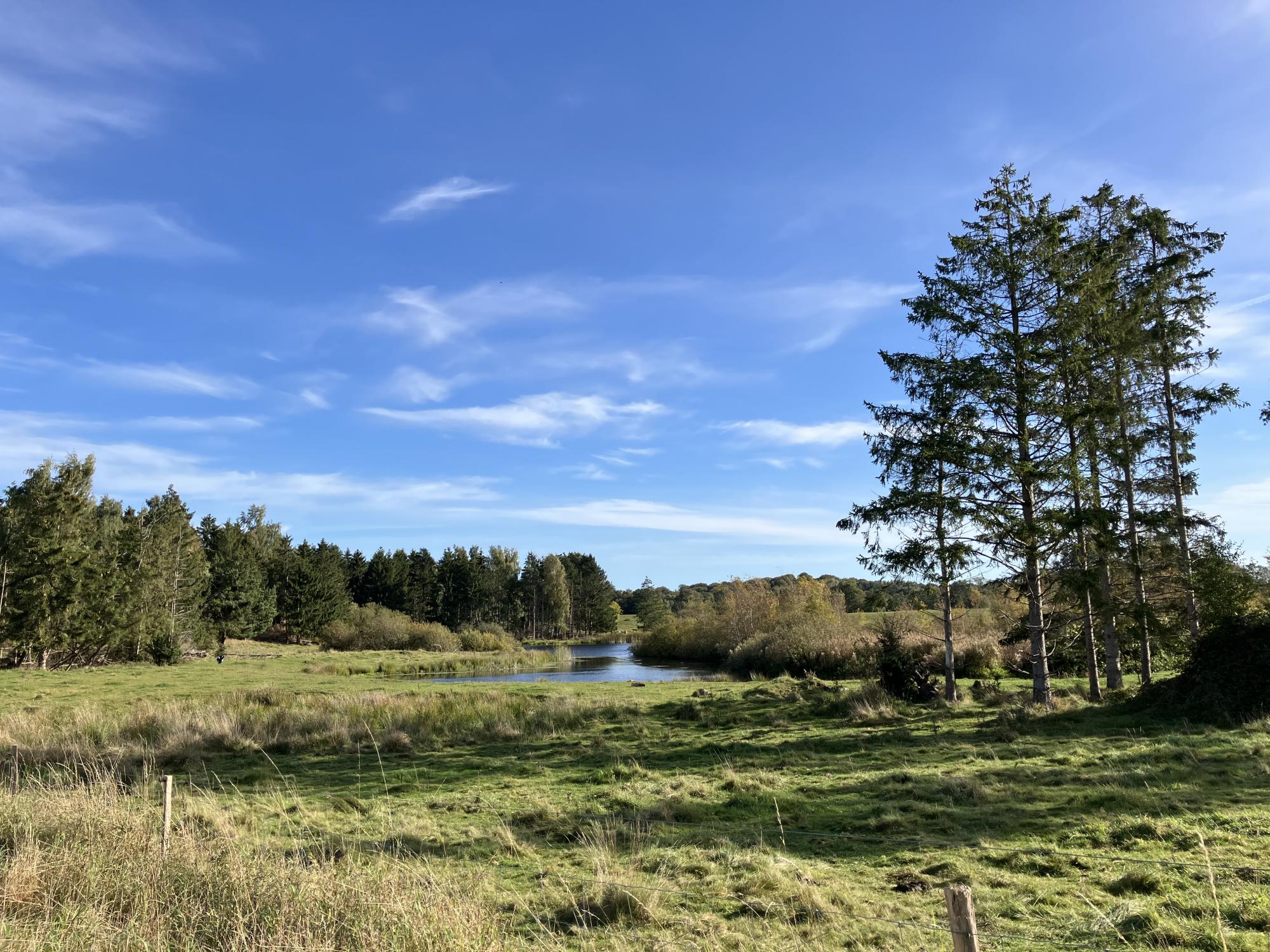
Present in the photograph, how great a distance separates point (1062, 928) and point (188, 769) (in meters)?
13.6

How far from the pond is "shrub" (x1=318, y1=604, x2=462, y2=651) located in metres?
12.9

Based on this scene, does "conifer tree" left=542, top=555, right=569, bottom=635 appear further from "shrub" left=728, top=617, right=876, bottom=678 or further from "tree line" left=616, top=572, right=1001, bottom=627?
"shrub" left=728, top=617, right=876, bottom=678

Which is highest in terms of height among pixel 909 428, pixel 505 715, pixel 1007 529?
pixel 909 428

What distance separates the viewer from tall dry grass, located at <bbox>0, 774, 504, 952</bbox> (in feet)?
16.4

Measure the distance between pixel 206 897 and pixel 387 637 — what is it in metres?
67.6

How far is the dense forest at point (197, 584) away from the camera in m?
38.0

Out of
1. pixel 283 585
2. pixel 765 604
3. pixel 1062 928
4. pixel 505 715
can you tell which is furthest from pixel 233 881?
pixel 283 585

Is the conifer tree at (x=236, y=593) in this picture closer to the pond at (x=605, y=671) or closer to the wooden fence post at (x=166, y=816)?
the pond at (x=605, y=671)

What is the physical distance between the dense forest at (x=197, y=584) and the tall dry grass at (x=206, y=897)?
3884 centimetres

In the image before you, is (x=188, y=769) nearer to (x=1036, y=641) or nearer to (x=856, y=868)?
(x=856, y=868)

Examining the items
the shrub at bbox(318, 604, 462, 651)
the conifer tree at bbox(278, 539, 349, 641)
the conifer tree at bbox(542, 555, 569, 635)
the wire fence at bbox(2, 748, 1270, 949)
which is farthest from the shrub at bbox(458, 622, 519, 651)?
the wire fence at bbox(2, 748, 1270, 949)

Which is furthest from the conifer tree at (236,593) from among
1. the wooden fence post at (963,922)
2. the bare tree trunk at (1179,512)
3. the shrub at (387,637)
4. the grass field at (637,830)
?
the wooden fence post at (963,922)

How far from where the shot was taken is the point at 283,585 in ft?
263

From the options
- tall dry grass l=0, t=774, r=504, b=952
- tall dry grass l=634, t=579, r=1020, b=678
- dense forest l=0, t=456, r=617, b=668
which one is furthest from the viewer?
dense forest l=0, t=456, r=617, b=668
